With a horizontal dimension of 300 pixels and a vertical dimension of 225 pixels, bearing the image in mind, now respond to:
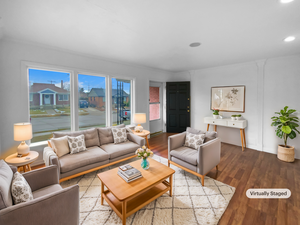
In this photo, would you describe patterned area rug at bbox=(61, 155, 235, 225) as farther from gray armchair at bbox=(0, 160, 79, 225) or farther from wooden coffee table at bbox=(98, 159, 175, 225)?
gray armchair at bbox=(0, 160, 79, 225)

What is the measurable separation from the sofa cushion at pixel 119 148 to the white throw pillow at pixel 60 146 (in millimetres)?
717

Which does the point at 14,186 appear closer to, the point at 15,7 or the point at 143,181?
the point at 143,181

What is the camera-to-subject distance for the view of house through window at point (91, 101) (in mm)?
3811

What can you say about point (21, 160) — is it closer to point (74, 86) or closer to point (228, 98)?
point (74, 86)

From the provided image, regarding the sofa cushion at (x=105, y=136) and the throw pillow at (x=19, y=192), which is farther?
the sofa cushion at (x=105, y=136)

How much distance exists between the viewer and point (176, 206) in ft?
6.61

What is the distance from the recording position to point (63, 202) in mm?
1355

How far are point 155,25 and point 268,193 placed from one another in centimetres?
317

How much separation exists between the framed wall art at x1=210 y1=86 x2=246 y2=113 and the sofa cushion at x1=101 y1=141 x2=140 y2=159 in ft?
10.6

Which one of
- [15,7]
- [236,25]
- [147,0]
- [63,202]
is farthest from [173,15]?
[63,202]

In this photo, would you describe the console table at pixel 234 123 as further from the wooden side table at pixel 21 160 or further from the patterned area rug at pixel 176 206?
the wooden side table at pixel 21 160

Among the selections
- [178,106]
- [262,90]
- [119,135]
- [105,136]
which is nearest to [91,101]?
[105,136]

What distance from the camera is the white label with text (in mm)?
2252

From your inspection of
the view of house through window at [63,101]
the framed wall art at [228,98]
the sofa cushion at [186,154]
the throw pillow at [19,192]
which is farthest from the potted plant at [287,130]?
the throw pillow at [19,192]
